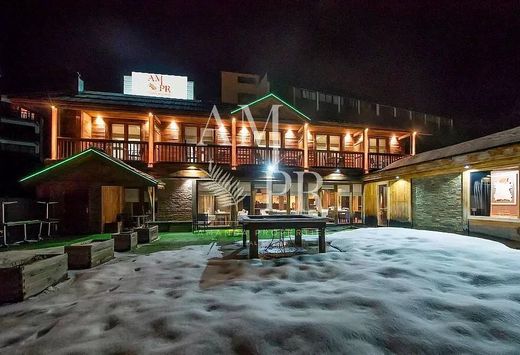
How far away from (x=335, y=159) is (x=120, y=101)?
13.6 meters

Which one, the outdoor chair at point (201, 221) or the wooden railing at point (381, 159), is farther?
the wooden railing at point (381, 159)

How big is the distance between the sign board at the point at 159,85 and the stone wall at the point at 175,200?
7.57m

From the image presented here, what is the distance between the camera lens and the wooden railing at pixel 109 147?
13.1 meters

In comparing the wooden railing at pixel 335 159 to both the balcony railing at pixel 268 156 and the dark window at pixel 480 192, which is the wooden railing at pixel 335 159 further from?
the dark window at pixel 480 192

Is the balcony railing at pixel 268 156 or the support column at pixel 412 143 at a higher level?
the support column at pixel 412 143

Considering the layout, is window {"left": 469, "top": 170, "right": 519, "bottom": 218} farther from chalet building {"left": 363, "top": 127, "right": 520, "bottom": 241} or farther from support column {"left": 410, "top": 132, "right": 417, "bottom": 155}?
support column {"left": 410, "top": 132, "right": 417, "bottom": 155}

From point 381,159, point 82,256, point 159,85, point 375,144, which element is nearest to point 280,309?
point 82,256

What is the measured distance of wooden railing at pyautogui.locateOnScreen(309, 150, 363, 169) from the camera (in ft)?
52.4

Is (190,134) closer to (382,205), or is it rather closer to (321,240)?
(321,240)

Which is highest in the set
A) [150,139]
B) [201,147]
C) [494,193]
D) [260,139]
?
[260,139]

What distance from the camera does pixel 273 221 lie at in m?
7.42

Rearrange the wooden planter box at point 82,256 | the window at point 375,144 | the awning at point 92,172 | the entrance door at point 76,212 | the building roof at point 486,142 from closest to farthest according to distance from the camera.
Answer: the wooden planter box at point 82,256, the awning at point 92,172, the building roof at point 486,142, the entrance door at point 76,212, the window at point 375,144

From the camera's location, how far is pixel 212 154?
47.6ft

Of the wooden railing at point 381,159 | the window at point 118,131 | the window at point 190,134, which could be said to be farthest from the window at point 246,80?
the wooden railing at point 381,159
